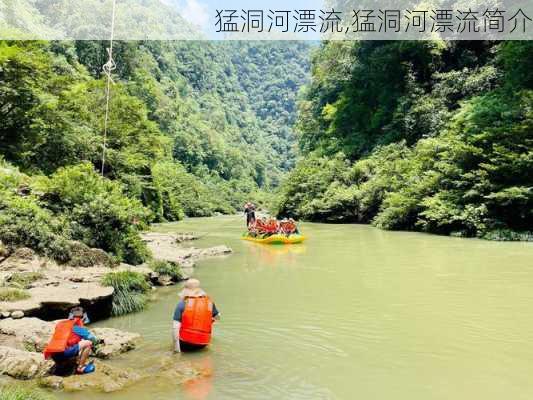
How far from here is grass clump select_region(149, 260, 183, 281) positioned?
1206cm

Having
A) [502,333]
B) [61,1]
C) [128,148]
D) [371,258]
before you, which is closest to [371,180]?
[128,148]

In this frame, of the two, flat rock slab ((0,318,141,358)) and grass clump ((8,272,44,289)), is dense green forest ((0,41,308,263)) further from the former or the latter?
flat rock slab ((0,318,141,358))

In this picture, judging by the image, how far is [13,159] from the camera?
18562 mm

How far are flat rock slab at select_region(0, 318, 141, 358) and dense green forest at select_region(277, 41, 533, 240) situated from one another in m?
18.1

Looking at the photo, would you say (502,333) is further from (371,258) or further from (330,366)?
(371,258)

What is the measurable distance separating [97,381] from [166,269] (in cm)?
648

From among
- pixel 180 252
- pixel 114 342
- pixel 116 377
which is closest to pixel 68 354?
pixel 116 377

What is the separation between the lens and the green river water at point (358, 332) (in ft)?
18.7

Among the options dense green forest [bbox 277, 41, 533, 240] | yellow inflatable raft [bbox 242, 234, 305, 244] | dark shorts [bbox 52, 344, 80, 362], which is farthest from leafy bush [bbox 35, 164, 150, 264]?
dense green forest [bbox 277, 41, 533, 240]

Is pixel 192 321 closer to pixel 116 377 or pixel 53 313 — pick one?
pixel 116 377

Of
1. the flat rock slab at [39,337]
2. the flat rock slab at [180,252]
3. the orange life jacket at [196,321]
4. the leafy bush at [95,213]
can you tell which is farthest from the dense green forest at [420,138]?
the flat rock slab at [39,337]

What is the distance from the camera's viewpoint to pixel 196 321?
7.08 meters

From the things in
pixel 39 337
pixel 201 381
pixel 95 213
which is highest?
pixel 95 213

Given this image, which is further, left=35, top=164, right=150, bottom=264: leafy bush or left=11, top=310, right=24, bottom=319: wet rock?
left=35, top=164, right=150, bottom=264: leafy bush
